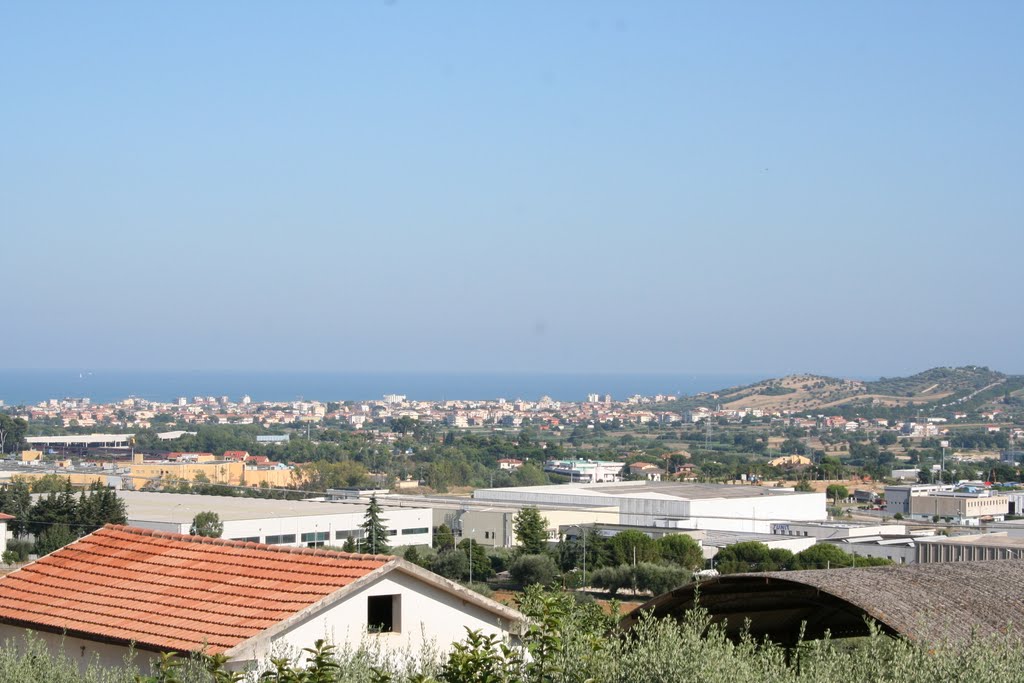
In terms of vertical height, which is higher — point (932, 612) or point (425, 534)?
point (932, 612)

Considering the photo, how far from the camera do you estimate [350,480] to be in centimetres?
6612

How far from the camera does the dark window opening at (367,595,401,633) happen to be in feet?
26.1

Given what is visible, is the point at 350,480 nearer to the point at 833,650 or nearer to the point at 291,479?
the point at 291,479

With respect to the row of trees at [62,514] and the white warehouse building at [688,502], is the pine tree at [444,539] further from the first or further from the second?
the row of trees at [62,514]

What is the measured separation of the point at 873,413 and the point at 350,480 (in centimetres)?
7887

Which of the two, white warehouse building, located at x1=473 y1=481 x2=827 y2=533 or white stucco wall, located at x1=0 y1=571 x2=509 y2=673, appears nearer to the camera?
white stucco wall, located at x1=0 y1=571 x2=509 y2=673

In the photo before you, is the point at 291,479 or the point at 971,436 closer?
the point at 291,479

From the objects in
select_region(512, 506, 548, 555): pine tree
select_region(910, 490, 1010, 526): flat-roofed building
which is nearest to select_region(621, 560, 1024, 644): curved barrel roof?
select_region(512, 506, 548, 555): pine tree

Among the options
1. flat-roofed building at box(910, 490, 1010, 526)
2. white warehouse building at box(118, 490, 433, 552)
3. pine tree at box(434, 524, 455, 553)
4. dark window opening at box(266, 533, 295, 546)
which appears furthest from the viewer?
flat-roofed building at box(910, 490, 1010, 526)

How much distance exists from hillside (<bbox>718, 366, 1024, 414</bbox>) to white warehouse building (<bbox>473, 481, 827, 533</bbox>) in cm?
9027

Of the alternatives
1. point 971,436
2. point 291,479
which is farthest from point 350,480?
point 971,436

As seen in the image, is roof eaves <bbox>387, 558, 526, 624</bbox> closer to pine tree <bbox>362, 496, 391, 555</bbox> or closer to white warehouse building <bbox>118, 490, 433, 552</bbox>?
white warehouse building <bbox>118, 490, 433, 552</bbox>

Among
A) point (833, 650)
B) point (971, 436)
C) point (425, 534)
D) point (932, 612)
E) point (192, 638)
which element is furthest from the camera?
point (971, 436)

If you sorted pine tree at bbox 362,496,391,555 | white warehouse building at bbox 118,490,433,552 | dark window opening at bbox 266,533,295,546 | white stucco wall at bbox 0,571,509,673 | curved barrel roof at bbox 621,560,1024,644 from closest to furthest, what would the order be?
curved barrel roof at bbox 621,560,1024,644 < white stucco wall at bbox 0,571,509,673 < white warehouse building at bbox 118,490,433,552 < pine tree at bbox 362,496,391,555 < dark window opening at bbox 266,533,295,546
